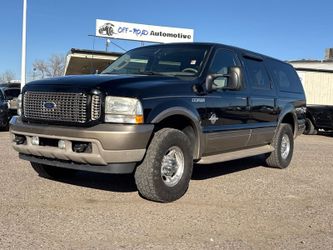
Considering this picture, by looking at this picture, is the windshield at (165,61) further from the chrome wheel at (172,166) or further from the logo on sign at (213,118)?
the chrome wheel at (172,166)

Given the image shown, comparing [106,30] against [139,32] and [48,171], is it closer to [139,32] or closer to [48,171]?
[139,32]

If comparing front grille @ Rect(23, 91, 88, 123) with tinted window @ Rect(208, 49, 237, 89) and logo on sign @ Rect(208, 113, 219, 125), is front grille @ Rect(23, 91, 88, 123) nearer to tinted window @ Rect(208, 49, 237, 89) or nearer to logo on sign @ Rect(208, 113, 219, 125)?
logo on sign @ Rect(208, 113, 219, 125)

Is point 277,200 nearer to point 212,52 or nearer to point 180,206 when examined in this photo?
point 180,206

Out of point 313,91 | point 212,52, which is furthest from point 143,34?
point 212,52

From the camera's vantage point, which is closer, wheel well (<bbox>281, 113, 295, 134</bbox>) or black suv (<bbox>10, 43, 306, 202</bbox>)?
black suv (<bbox>10, 43, 306, 202</bbox>)

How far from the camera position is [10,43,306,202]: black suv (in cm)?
536

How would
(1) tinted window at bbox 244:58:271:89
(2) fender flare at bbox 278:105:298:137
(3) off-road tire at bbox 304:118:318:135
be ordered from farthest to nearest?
(3) off-road tire at bbox 304:118:318:135, (2) fender flare at bbox 278:105:298:137, (1) tinted window at bbox 244:58:271:89

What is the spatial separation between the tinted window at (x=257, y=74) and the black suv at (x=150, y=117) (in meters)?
0.05

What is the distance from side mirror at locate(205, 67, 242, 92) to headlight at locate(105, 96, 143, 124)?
1441 millimetres

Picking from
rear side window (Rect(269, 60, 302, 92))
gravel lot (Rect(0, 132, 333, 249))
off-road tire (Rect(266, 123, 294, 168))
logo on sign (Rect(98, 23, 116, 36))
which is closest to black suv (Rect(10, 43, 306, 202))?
gravel lot (Rect(0, 132, 333, 249))

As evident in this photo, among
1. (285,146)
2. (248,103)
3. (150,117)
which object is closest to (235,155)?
(248,103)

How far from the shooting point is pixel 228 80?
6730 millimetres

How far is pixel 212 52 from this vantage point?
22.7ft

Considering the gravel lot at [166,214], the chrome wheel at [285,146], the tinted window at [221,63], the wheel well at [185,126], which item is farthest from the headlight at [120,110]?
the chrome wheel at [285,146]
